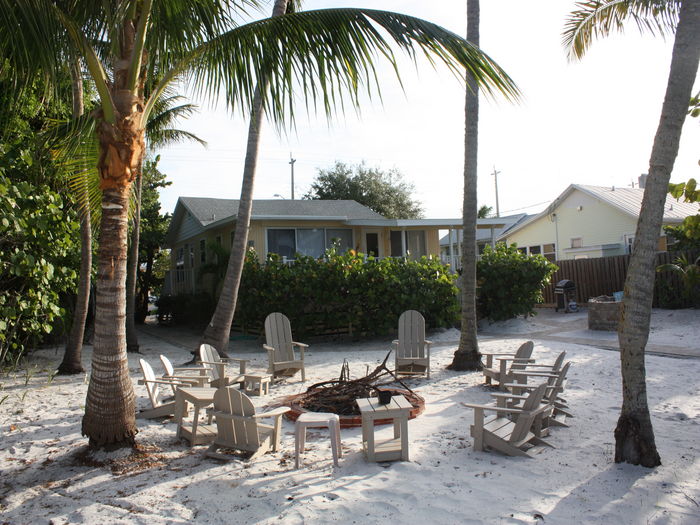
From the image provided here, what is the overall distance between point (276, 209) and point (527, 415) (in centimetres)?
1588

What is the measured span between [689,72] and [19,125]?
10417 mm

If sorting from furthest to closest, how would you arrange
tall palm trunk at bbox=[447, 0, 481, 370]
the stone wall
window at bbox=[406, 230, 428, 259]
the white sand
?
window at bbox=[406, 230, 428, 259] → the stone wall → tall palm trunk at bbox=[447, 0, 481, 370] → the white sand

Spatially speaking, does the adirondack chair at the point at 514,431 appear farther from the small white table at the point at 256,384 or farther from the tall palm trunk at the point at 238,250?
the tall palm trunk at the point at 238,250

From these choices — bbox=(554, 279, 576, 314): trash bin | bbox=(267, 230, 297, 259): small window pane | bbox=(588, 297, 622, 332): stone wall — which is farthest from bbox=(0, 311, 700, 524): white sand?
bbox=(554, 279, 576, 314): trash bin

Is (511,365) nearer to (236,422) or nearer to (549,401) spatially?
A: (549,401)

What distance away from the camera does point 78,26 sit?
188 inches

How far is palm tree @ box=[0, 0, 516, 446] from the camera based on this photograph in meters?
4.36

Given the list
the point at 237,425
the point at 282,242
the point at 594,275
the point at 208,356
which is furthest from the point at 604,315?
the point at 237,425

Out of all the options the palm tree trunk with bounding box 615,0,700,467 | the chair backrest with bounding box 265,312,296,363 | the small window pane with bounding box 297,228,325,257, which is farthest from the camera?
the small window pane with bounding box 297,228,325,257

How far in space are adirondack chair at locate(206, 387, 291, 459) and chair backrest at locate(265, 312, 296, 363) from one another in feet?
12.9

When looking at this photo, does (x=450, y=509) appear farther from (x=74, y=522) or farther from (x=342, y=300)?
(x=342, y=300)

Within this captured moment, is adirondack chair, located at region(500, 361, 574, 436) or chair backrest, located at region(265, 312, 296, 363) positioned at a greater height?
chair backrest, located at region(265, 312, 296, 363)

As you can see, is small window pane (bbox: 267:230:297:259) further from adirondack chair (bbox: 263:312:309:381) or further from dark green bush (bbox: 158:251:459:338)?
adirondack chair (bbox: 263:312:309:381)

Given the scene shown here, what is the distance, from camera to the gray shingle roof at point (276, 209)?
1905cm
